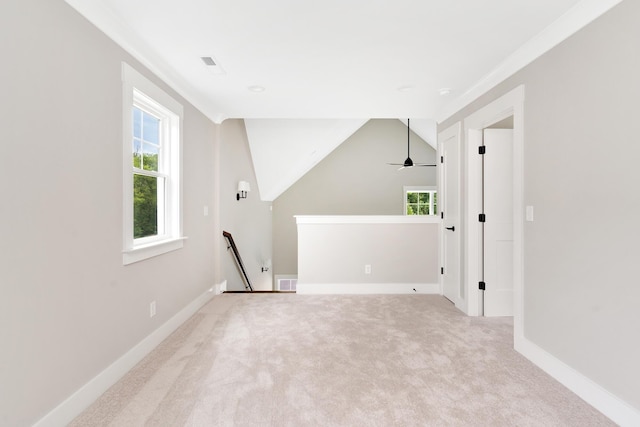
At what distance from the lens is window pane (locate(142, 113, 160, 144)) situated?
277 cm

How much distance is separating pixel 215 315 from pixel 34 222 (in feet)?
7.12

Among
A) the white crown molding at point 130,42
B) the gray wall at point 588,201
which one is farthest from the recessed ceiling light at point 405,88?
the white crown molding at point 130,42

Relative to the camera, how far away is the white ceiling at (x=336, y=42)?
1.91m

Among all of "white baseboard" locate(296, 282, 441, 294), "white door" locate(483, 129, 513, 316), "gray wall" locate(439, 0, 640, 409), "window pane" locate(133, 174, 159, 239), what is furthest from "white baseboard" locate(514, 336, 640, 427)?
"window pane" locate(133, 174, 159, 239)

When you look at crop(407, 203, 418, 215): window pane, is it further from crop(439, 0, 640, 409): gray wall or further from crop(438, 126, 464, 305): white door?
crop(439, 0, 640, 409): gray wall

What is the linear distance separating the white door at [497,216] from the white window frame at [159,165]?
3075 mm

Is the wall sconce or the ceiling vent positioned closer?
the ceiling vent

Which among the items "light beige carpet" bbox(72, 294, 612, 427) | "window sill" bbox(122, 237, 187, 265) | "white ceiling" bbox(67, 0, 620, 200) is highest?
"white ceiling" bbox(67, 0, 620, 200)

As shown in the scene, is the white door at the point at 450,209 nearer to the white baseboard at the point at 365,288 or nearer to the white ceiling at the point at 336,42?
the white baseboard at the point at 365,288

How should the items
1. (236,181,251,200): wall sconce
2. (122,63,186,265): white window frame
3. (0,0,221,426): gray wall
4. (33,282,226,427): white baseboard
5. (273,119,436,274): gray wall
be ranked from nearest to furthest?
(0,0,221,426): gray wall → (33,282,226,427): white baseboard → (122,63,186,265): white window frame → (236,181,251,200): wall sconce → (273,119,436,274): gray wall

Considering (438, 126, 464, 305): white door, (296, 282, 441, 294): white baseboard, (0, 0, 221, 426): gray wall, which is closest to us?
(0, 0, 221, 426): gray wall

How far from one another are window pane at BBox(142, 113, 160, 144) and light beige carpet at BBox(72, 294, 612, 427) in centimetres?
176

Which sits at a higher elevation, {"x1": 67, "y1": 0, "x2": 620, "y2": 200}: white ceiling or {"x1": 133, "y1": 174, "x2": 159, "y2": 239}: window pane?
{"x1": 67, "y1": 0, "x2": 620, "y2": 200}: white ceiling

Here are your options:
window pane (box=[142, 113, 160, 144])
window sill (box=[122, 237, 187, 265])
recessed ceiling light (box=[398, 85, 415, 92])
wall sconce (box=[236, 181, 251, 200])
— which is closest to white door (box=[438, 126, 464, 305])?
recessed ceiling light (box=[398, 85, 415, 92])
